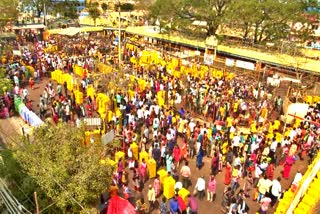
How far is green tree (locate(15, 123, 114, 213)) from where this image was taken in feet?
22.3

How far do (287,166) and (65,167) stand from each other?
335 inches

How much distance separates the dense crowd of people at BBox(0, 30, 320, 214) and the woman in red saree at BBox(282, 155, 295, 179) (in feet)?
0.12

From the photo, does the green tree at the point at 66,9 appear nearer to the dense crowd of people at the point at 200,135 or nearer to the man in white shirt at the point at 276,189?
the dense crowd of people at the point at 200,135

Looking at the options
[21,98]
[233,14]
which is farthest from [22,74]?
[233,14]

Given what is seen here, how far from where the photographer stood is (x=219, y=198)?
1063 centimetres

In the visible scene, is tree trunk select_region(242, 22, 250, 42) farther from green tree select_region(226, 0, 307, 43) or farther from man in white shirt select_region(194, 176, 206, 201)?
man in white shirt select_region(194, 176, 206, 201)

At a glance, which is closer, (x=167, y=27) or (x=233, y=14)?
(x=233, y=14)

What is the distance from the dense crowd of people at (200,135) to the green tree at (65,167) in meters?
2.39

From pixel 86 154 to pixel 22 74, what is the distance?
1608cm

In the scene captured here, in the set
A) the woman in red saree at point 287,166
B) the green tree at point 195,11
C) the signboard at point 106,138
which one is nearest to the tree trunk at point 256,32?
the green tree at point 195,11

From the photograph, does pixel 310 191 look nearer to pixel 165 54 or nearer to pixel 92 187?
pixel 92 187

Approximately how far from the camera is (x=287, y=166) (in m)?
11.6

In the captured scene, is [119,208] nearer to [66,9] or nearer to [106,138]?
[106,138]

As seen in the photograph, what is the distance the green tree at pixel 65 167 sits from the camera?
6.80m
